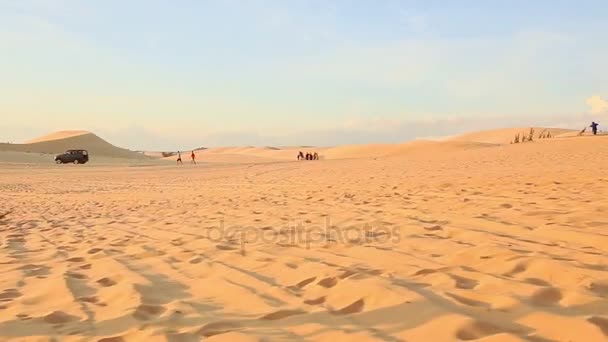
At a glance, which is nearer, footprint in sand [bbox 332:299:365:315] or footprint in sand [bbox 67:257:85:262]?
footprint in sand [bbox 332:299:365:315]

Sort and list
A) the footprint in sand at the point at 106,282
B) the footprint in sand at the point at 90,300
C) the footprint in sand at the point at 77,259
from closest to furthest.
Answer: the footprint in sand at the point at 90,300 < the footprint in sand at the point at 106,282 < the footprint in sand at the point at 77,259

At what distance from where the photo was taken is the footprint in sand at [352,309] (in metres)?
2.84

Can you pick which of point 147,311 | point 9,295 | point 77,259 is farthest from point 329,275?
point 77,259

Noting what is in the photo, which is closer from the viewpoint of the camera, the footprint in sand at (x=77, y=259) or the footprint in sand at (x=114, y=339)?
the footprint in sand at (x=114, y=339)

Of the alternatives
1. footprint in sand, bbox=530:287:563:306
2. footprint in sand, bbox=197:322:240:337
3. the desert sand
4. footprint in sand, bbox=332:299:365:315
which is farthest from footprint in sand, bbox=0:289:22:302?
footprint in sand, bbox=530:287:563:306

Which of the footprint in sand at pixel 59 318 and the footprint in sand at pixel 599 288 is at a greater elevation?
the footprint in sand at pixel 599 288

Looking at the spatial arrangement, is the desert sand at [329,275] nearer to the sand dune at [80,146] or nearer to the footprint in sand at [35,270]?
the footprint in sand at [35,270]

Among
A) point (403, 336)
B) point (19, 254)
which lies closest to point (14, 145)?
point (19, 254)

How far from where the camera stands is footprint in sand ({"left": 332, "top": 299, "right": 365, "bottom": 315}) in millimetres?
2838

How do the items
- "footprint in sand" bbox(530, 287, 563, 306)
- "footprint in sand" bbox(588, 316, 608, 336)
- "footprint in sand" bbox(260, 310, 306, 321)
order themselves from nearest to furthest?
"footprint in sand" bbox(588, 316, 608, 336) < "footprint in sand" bbox(530, 287, 563, 306) < "footprint in sand" bbox(260, 310, 306, 321)

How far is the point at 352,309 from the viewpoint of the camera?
288cm

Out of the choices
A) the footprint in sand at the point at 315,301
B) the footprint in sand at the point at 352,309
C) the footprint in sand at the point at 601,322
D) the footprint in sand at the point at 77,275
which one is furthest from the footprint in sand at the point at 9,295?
the footprint in sand at the point at 601,322

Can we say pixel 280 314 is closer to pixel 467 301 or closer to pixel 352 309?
pixel 352 309

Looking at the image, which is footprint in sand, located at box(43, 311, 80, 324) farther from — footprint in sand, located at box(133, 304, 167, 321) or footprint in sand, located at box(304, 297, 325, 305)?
footprint in sand, located at box(304, 297, 325, 305)
